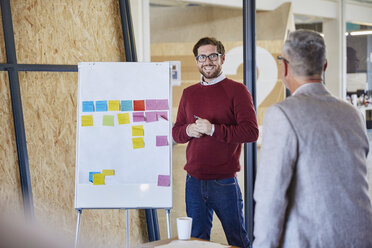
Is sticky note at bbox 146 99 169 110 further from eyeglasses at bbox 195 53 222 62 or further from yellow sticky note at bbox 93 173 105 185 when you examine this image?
yellow sticky note at bbox 93 173 105 185

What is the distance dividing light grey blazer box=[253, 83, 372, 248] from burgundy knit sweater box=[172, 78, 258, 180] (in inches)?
48.2

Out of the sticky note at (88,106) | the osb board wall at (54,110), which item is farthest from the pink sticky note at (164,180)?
the osb board wall at (54,110)

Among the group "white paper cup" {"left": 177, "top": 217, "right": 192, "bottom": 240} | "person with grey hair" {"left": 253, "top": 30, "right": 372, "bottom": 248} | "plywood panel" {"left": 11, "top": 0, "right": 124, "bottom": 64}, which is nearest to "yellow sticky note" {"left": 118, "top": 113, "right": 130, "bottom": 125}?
"plywood panel" {"left": 11, "top": 0, "right": 124, "bottom": 64}

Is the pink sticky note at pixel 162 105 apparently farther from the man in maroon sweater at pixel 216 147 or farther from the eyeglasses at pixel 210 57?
the eyeglasses at pixel 210 57

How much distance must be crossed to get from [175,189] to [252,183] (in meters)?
1.25

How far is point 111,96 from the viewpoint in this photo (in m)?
3.17

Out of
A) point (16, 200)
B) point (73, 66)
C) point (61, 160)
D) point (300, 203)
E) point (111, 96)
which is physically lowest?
point (16, 200)

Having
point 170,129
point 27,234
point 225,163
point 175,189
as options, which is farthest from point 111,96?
point 27,234

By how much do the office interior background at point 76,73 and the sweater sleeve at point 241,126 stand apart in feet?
2.80

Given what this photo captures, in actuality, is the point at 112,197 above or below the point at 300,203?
below

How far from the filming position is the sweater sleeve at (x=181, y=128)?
284cm

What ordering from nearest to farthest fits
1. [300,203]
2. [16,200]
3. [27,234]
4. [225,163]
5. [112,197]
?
[27,234], [300,203], [225,163], [112,197], [16,200]

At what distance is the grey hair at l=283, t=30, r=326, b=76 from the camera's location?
1.51m

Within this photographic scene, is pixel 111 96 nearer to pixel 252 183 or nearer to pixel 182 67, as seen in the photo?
pixel 252 183
